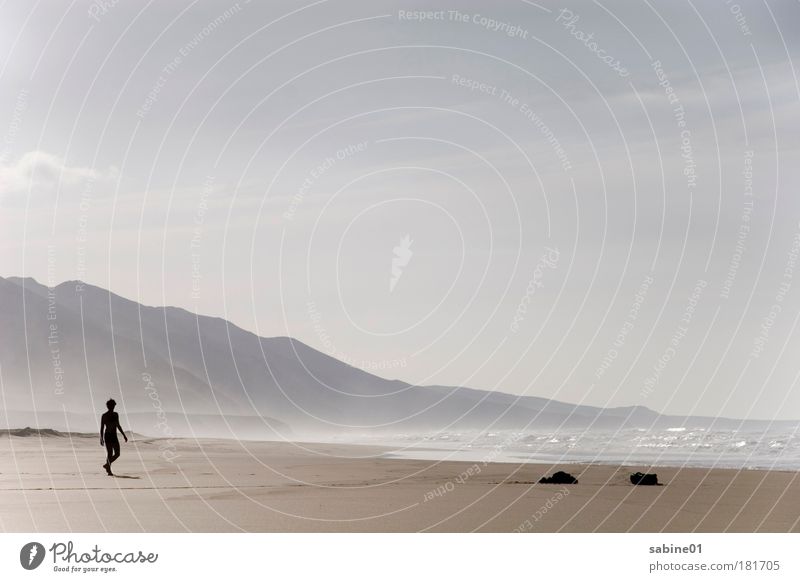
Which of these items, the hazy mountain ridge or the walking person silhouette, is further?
the hazy mountain ridge

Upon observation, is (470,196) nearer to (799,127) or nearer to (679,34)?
(679,34)

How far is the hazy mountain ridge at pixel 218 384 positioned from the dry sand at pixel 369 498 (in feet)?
3.92

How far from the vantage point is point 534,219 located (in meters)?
12.8

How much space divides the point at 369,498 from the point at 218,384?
4.80m

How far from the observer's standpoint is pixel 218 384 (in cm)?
1473

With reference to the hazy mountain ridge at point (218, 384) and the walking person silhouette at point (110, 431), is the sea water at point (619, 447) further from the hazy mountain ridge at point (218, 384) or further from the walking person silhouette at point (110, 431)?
the walking person silhouette at point (110, 431)

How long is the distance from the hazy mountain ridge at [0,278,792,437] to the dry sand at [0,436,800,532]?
3.92ft

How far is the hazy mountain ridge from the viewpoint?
1298 cm

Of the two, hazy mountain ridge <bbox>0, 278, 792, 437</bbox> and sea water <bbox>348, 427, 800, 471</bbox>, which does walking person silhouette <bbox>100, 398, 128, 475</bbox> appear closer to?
hazy mountain ridge <bbox>0, 278, 792, 437</bbox>

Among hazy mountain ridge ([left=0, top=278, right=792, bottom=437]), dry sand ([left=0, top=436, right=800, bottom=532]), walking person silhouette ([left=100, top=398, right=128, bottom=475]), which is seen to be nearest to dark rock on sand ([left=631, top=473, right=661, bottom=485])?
dry sand ([left=0, top=436, right=800, bottom=532])

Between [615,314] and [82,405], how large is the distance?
7.87 metres

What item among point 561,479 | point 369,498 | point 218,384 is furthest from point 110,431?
point 561,479

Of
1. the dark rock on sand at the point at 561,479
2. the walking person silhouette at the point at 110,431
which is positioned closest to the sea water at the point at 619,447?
the dark rock on sand at the point at 561,479
